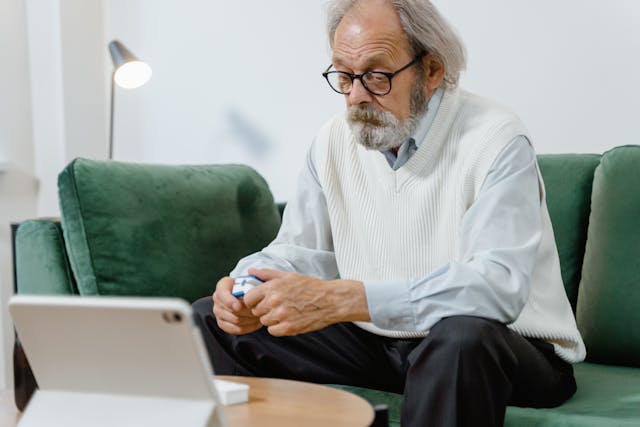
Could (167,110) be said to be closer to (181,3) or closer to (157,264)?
(181,3)

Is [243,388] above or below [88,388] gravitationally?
below

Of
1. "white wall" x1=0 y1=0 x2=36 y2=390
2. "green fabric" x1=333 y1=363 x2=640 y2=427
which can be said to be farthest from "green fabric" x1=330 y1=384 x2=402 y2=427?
Answer: "white wall" x1=0 y1=0 x2=36 y2=390

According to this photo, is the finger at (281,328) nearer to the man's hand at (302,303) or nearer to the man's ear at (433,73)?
the man's hand at (302,303)

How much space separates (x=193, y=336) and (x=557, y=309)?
100 centimetres

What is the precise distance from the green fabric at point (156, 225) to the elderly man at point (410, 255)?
0.23m

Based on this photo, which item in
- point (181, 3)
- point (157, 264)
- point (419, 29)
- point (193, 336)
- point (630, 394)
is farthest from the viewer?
point (181, 3)

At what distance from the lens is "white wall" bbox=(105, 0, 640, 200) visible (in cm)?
221

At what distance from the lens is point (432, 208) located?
169 centimetres

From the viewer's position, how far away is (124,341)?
0.90 metres

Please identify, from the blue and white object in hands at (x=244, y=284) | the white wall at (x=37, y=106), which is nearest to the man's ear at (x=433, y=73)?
the blue and white object in hands at (x=244, y=284)

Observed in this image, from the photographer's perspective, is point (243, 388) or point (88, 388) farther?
point (243, 388)

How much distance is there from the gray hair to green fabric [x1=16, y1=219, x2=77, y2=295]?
83 centimetres

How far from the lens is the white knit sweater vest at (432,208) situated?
162cm

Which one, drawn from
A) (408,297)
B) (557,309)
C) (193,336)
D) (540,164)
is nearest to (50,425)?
(193,336)
